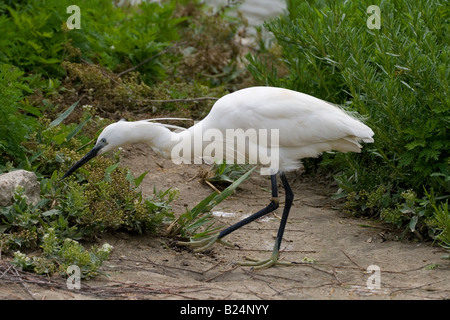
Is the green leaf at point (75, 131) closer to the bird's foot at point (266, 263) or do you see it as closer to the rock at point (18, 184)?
the rock at point (18, 184)

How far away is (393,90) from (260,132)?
3.50 ft

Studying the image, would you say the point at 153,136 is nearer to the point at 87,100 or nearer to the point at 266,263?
the point at 266,263

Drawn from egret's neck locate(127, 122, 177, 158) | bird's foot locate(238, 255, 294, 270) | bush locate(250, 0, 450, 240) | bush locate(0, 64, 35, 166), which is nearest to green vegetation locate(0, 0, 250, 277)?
bush locate(0, 64, 35, 166)

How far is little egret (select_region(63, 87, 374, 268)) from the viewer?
525 cm

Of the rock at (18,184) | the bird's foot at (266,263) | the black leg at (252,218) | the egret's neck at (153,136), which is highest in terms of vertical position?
the egret's neck at (153,136)

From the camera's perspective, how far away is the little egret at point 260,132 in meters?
5.25

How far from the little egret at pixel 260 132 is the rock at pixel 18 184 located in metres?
0.35

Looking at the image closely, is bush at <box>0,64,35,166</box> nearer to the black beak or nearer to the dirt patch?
the black beak

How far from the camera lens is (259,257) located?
536 centimetres

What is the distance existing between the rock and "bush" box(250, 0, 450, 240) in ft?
8.30

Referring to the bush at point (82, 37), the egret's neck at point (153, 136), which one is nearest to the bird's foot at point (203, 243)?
the egret's neck at point (153, 136)

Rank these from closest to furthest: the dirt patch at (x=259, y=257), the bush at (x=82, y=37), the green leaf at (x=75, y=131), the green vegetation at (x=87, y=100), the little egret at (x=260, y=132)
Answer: the dirt patch at (x=259, y=257) < the green vegetation at (x=87, y=100) < the little egret at (x=260, y=132) < the green leaf at (x=75, y=131) < the bush at (x=82, y=37)

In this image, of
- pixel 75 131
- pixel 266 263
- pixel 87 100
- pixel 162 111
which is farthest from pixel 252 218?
pixel 87 100
